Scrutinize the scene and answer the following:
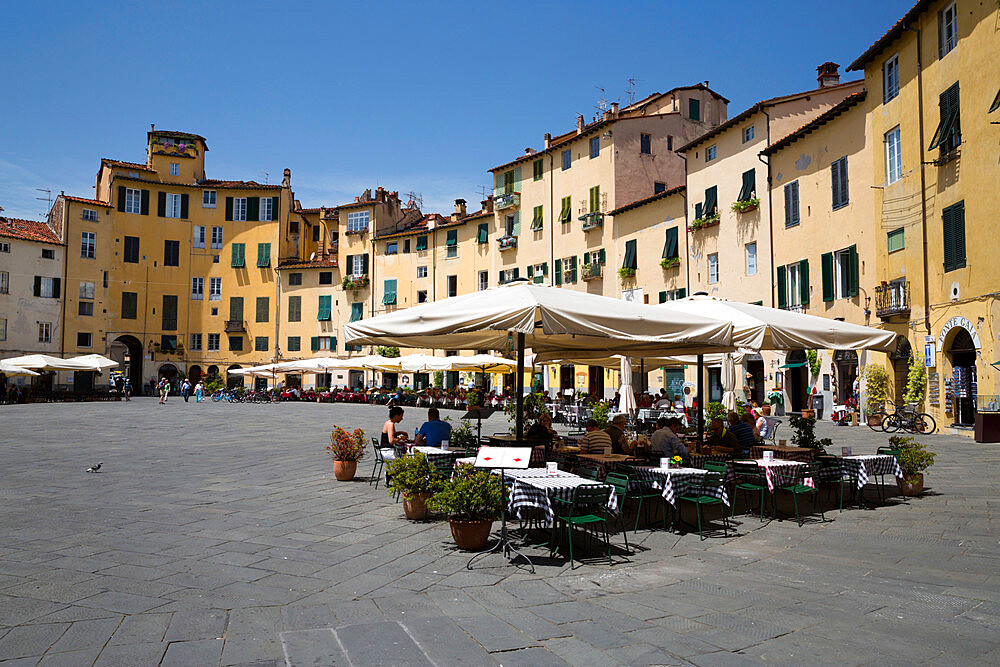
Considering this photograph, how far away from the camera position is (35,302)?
46.7m

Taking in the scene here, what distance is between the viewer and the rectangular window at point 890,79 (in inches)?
840

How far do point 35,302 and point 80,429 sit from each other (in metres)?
31.3

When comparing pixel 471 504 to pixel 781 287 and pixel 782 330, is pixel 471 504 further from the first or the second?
pixel 781 287

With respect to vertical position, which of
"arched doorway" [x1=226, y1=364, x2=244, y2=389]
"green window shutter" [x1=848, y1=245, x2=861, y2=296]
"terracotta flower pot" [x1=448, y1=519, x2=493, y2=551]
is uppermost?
"green window shutter" [x1=848, y1=245, x2=861, y2=296]

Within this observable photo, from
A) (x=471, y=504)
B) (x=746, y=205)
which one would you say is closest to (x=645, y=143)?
(x=746, y=205)

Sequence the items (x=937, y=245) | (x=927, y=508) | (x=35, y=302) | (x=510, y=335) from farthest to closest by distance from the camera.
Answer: (x=35, y=302)
(x=937, y=245)
(x=510, y=335)
(x=927, y=508)

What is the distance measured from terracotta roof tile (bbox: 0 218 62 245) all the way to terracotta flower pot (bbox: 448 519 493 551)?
49.4m

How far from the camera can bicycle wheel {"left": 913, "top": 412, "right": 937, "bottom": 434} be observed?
19469mm

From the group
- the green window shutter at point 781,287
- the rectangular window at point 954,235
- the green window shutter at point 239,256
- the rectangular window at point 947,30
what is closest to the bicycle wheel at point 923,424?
the rectangular window at point 954,235

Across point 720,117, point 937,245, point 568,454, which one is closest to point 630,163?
point 720,117

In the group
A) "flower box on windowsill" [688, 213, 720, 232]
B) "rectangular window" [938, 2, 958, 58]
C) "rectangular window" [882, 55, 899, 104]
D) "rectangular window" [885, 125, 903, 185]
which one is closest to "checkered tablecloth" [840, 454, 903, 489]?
"rectangular window" [938, 2, 958, 58]

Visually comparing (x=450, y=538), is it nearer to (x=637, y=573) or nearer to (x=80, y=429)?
(x=637, y=573)

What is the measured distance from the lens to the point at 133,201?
51312 millimetres

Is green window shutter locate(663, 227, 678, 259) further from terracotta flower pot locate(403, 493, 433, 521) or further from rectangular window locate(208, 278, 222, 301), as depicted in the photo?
rectangular window locate(208, 278, 222, 301)
